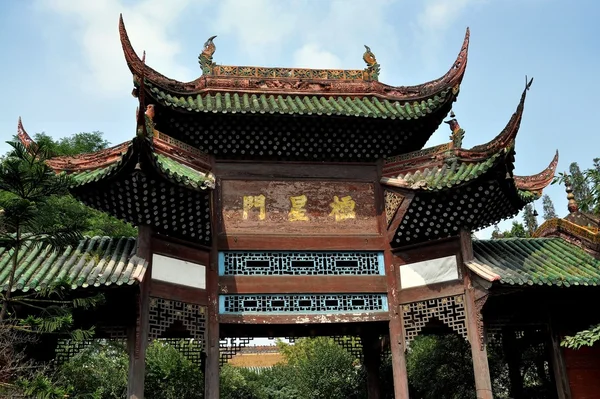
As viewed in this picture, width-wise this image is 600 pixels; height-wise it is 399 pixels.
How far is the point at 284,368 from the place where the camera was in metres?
27.1

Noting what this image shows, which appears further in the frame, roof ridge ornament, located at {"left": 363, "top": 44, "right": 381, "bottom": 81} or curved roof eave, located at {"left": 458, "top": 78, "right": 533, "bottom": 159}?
roof ridge ornament, located at {"left": 363, "top": 44, "right": 381, "bottom": 81}

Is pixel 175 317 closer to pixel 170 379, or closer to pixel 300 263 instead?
pixel 300 263

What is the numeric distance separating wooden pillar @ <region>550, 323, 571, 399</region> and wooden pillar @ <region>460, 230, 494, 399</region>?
1932 millimetres

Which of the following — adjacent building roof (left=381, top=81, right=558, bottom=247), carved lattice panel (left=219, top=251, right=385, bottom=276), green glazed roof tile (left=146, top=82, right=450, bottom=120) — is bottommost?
carved lattice panel (left=219, top=251, right=385, bottom=276)

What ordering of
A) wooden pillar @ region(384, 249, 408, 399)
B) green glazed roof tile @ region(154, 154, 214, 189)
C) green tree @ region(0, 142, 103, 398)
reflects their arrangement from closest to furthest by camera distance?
green tree @ region(0, 142, 103, 398)
green glazed roof tile @ region(154, 154, 214, 189)
wooden pillar @ region(384, 249, 408, 399)

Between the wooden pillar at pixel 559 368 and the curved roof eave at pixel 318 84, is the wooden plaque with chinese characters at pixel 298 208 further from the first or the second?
the wooden pillar at pixel 559 368

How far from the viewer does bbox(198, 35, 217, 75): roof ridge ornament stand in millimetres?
11766

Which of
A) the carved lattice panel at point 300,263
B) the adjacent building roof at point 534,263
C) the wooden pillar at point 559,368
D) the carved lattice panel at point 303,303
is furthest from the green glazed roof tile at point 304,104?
the wooden pillar at point 559,368

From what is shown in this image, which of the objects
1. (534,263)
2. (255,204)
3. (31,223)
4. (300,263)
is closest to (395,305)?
(300,263)

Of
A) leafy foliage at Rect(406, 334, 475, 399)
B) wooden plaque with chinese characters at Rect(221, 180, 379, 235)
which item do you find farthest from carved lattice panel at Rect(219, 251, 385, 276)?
leafy foliage at Rect(406, 334, 475, 399)

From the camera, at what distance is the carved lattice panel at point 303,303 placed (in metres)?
10.0

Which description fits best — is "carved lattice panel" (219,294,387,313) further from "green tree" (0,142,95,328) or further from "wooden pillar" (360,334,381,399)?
"green tree" (0,142,95,328)

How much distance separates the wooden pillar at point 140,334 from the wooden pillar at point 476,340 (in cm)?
530

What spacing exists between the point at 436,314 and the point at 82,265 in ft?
19.9
